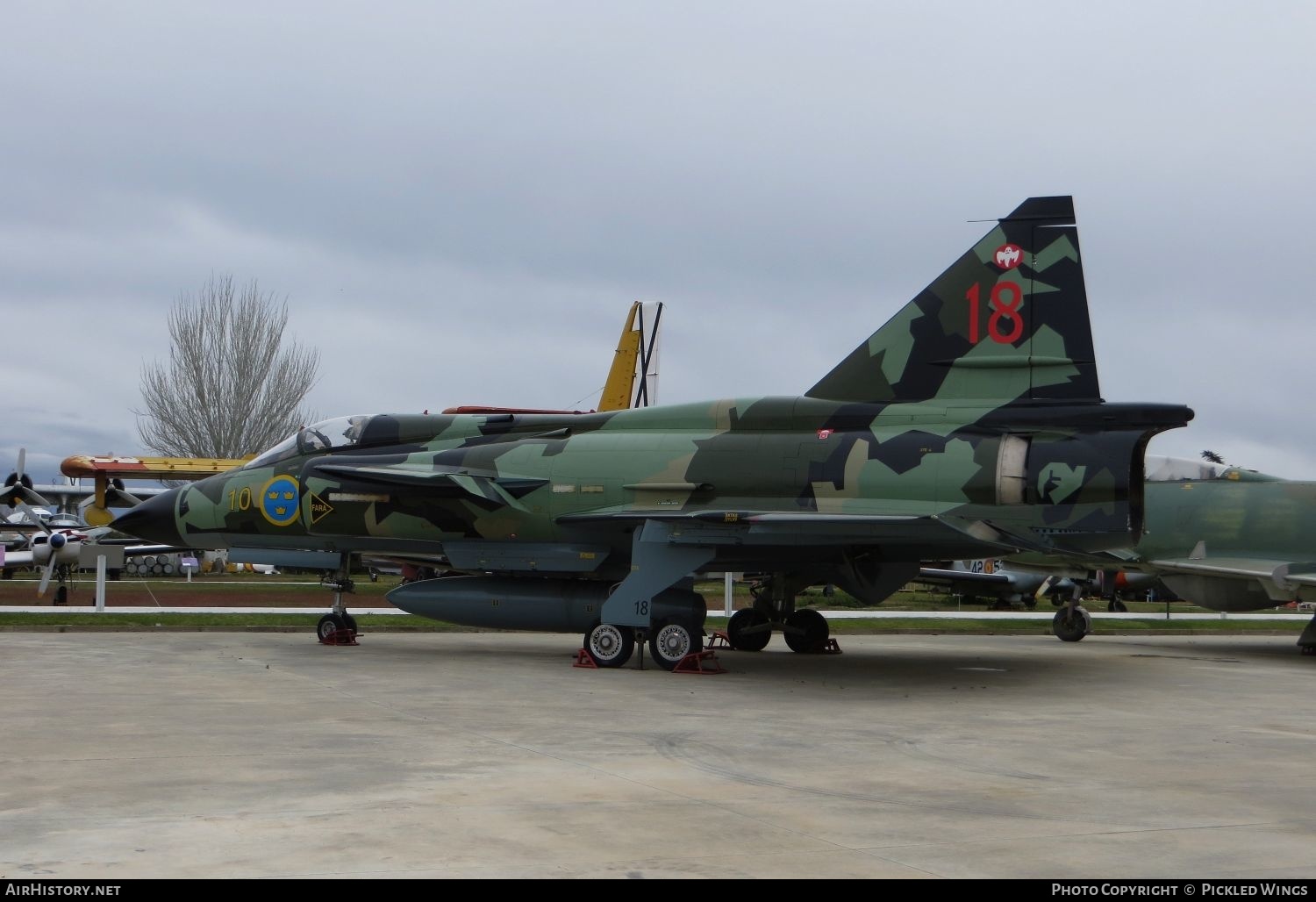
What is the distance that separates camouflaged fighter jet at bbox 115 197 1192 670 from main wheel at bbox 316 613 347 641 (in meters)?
0.05

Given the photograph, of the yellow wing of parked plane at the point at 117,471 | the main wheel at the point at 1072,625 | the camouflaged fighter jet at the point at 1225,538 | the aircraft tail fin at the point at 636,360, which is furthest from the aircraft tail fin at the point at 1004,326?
the yellow wing of parked plane at the point at 117,471

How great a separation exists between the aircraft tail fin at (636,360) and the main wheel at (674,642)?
16.0 m

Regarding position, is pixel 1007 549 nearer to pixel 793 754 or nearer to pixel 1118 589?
pixel 793 754

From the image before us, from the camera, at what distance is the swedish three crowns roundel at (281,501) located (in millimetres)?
16453

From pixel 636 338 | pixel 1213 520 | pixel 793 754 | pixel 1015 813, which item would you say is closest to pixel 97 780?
pixel 793 754

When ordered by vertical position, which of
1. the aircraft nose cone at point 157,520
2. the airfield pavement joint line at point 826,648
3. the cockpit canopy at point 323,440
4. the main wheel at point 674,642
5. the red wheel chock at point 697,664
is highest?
the cockpit canopy at point 323,440

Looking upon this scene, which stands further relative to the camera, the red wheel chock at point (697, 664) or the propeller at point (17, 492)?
the propeller at point (17, 492)

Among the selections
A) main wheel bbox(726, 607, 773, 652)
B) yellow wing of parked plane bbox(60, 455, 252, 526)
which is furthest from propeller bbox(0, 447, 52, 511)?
main wheel bbox(726, 607, 773, 652)

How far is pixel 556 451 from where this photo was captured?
50.2 ft

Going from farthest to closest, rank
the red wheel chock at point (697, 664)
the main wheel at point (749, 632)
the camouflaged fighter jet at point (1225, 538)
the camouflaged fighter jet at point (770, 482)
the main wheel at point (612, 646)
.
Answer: the camouflaged fighter jet at point (1225, 538) < the main wheel at point (749, 632) < the main wheel at point (612, 646) < the red wheel chock at point (697, 664) < the camouflaged fighter jet at point (770, 482)

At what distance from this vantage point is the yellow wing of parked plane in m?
31.1

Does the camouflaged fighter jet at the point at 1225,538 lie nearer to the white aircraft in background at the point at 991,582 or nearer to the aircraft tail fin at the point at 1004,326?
the aircraft tail fin at the point at 1004,326

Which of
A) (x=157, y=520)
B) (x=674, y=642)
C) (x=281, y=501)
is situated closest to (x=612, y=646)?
(x=674, y=642)
